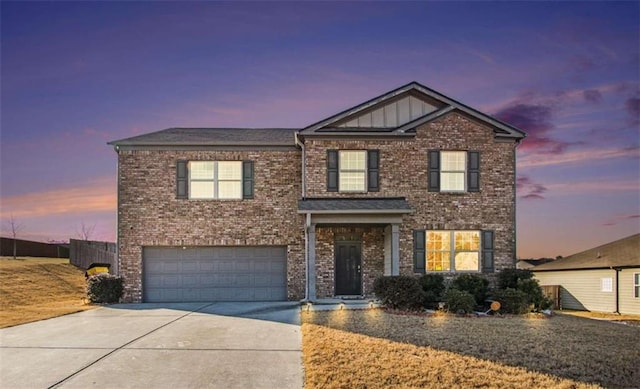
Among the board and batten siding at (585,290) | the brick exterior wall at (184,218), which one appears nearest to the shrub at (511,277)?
the brick exterior wall at (184,218)

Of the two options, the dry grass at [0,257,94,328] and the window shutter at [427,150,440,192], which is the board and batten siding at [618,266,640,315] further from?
the dry grass at [0,257,94,328]

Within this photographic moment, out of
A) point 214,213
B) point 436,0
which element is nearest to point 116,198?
point 214,213

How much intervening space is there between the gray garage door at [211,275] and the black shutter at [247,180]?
1.96 m

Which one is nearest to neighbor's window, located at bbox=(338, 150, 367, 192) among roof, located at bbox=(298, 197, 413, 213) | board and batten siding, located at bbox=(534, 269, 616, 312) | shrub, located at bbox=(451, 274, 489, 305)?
roof, located at bbox=(298, 197, 413, 213)

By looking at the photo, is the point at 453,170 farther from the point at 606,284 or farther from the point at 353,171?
the point at 606,284

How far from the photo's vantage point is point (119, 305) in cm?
1755

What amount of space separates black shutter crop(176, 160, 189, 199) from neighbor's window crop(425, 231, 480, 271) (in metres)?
8.87

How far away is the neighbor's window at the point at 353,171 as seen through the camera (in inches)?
712

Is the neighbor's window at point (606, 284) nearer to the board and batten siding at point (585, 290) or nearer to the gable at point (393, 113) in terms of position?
the board and batten siding at point (585, 290)

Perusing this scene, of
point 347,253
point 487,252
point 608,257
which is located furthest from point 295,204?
point 608,257

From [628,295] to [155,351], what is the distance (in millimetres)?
23224

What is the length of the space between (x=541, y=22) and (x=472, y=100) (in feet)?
12.2

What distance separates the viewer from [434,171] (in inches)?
714

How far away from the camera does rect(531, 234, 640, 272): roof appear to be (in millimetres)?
25031
